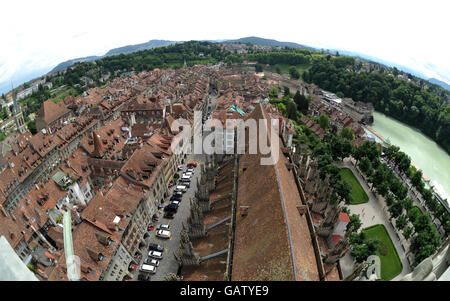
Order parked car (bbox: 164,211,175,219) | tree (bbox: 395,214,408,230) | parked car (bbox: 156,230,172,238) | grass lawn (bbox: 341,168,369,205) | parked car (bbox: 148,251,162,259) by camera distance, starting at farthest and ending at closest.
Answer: grass lawn (bbox: 341,168,369,205) → parked car (bbox: 164,211,175,219) → tree (bbox: 395,214,408,230) → parked car (bbox: 156,230,172,238) → parked car (bbox: 148,251,162,259)

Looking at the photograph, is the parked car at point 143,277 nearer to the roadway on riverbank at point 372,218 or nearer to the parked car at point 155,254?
the parked car at point 155,254

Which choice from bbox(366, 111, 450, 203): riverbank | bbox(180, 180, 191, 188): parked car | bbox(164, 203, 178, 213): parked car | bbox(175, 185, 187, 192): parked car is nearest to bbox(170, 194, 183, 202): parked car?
bbox(175, 185, 187, 192): parked car

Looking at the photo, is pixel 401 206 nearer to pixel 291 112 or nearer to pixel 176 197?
pixel 176 197

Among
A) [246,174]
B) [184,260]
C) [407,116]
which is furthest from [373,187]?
[407,116]

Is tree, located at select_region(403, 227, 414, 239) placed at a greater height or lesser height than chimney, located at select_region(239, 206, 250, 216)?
lesser

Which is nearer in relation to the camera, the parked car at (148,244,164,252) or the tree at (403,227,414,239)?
the parked car at (148,244,164,252)

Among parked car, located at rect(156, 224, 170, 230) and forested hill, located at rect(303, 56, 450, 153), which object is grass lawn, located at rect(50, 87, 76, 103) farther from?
forested hill, located at rect(303, 56, 450, 153)

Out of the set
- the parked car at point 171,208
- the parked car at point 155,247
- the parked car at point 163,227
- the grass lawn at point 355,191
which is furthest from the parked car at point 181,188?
the grass lawn at point 355,191
